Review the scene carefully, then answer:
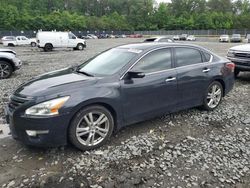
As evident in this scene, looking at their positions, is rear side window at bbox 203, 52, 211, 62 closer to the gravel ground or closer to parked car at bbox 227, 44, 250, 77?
the gravel ground

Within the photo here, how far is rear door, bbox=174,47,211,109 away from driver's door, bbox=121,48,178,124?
0.18 meters

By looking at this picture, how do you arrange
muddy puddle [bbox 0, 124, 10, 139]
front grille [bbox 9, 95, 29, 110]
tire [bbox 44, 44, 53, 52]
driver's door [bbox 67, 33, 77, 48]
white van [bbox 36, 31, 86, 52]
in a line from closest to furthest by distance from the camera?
front grille [bbox 9, 95, 29, 110] → muddy puddle [bbox 0, 124, 10, 139] → white van [bbox 36, 31, 86, 52] → tire [bbox 44, 44, 53, 52] → driver's door [bbox 67, 33, 77, 48]

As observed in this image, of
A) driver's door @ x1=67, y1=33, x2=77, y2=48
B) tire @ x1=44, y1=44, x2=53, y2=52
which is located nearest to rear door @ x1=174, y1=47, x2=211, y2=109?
tire @ x1=44, y1=44, x2=53, y2=52

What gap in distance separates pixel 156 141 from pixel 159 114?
23.8 inches

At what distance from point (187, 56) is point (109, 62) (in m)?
1.60

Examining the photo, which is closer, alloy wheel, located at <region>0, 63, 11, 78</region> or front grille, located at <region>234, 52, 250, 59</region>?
front grille, located at <region>234, 52, 250, 59</region>

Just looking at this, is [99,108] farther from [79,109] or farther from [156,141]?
[156,141]

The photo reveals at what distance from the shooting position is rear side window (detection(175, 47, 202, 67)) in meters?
5.50

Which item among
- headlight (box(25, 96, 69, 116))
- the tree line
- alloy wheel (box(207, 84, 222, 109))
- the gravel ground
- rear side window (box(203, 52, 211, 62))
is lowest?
the gravel ground

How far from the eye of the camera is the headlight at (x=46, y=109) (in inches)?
156

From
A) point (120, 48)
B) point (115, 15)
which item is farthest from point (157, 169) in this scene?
point (115, 15)

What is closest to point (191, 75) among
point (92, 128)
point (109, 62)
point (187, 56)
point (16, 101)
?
point (187, 56)

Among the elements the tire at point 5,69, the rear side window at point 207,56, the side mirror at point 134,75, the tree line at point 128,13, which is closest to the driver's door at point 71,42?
the tire at point 5,69

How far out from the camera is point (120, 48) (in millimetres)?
5562
